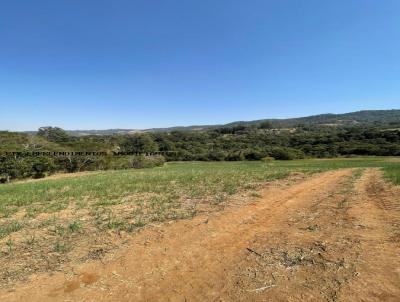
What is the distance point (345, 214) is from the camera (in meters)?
10.3

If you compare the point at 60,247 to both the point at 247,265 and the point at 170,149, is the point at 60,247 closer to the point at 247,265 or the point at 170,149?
the point at 247,265

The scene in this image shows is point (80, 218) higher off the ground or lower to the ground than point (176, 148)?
higher

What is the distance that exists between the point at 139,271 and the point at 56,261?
6.38ft

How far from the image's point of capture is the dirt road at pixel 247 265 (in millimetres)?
5277

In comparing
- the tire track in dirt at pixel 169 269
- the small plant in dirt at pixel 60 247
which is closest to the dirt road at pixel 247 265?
the tire track in dirt at pixel 169 269

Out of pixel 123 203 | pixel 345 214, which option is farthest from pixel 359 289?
pixel 123 203

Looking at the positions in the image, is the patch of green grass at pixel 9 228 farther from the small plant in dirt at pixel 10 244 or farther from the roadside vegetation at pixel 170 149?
the roadside vegetation at pixel 170 149

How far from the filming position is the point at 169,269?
6.36 meters

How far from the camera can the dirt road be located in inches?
208

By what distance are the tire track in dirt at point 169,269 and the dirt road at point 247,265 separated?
2cm

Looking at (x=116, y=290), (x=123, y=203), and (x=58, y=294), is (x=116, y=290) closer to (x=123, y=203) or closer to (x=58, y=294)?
(x=58, y=294)

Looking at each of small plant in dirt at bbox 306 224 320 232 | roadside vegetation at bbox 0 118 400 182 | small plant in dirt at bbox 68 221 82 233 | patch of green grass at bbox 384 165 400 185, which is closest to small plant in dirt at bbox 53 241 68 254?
small plant in dirt at bbox 68 221 82 233

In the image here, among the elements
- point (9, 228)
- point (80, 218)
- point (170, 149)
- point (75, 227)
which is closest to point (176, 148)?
point (170, 149)

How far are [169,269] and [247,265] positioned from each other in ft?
4.85
